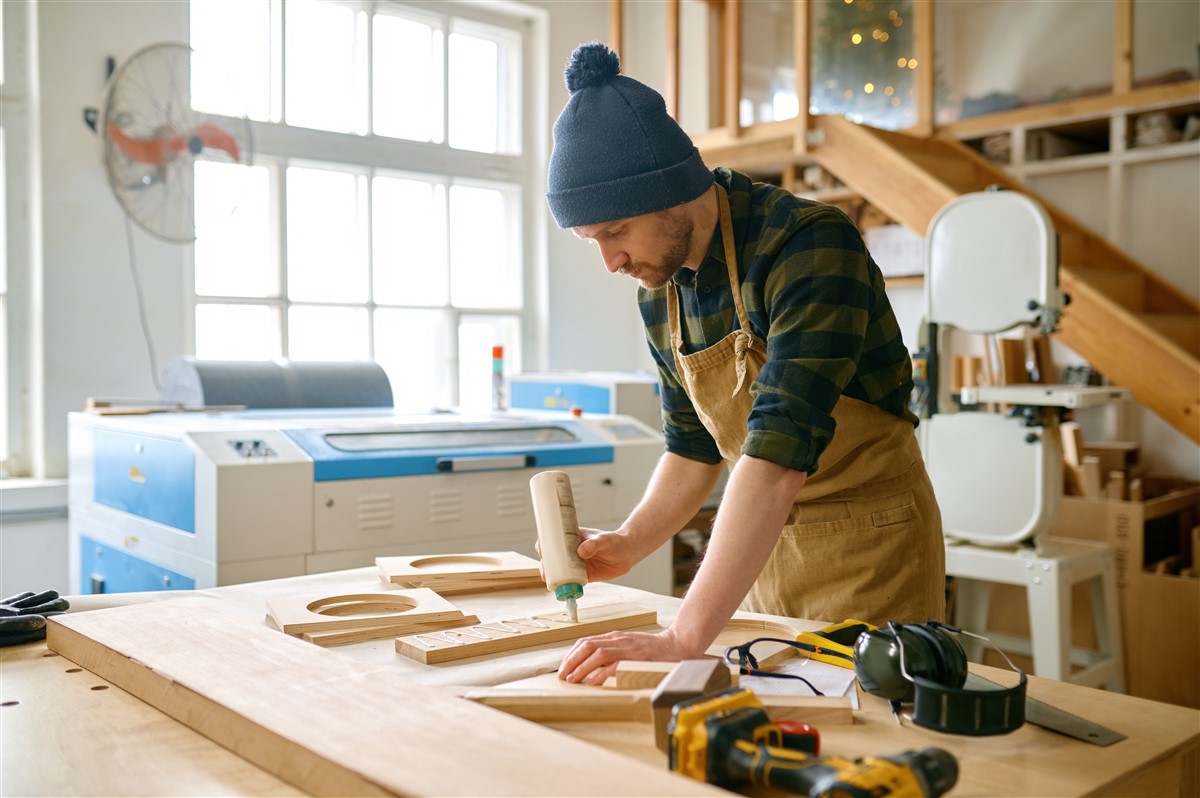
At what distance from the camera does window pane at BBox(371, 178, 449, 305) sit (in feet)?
18.2

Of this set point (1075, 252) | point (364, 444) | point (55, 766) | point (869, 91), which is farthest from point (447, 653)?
point (869, 91)

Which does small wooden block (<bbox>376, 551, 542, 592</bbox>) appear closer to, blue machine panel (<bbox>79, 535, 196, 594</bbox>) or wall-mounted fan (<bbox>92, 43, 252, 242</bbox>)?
Result: blue machine panel (<bbox>79, 535, 196, 594</bbox>)

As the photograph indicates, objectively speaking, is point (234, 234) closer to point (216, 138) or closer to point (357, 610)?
point (216, 138)

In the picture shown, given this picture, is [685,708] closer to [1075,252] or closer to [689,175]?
[689,175]

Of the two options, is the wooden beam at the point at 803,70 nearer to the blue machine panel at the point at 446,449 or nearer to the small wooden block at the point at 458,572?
the blue machine panel at the point at 446,449

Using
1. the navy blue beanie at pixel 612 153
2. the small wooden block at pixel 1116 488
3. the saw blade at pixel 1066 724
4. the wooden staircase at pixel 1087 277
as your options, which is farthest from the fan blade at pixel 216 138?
the saw blade at pixel 1066 724

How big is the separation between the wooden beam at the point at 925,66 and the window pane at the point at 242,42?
3095mm

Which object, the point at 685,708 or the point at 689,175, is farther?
the point at 689,175

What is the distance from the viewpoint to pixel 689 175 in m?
1.47

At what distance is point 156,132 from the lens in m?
4.05

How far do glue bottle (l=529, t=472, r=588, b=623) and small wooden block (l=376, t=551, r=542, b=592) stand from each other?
30 cm

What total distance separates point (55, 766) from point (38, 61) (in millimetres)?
4183

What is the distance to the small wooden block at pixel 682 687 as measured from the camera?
938 mm

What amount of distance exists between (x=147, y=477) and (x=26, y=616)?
4.93ft
